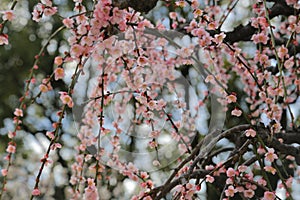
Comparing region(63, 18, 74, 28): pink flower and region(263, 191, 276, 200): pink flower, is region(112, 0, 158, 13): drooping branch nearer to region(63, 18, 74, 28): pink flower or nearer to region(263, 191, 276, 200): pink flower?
region(63, 18, 74, 28): pink flower

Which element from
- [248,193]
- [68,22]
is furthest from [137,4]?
[248,193]

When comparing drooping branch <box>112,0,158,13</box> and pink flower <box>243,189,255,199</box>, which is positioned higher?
drooping branch <box>112,0,158,13</box>

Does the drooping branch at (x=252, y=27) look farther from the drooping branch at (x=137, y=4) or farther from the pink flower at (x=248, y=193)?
the pink flower at (x=248, y=193)

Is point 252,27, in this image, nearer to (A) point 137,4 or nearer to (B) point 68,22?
(A) point 137,4

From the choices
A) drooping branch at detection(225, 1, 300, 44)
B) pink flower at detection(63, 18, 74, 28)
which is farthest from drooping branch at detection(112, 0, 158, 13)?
drooping branch at detection(225, 1, 300, 44)

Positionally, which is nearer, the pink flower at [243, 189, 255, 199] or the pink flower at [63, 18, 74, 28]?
the pink flower at [63, 18, 74, 28]

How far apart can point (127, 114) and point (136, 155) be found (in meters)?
0.23

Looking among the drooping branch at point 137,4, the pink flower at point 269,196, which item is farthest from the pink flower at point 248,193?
the drooping branch at point 137,4

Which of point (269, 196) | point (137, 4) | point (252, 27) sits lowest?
point (269, 196)

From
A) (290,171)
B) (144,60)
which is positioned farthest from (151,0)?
(290,171)

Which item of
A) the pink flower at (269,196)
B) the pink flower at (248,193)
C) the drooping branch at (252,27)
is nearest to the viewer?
the pink flower at (269,196)

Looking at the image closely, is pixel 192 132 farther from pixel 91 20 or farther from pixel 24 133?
pixel 24 133

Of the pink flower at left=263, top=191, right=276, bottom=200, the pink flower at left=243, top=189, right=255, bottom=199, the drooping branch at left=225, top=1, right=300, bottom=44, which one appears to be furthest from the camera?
the drooping branch at left=225, top=1, right=300, bottom=44

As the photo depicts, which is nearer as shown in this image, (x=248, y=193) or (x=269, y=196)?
(x=269, y=196)
